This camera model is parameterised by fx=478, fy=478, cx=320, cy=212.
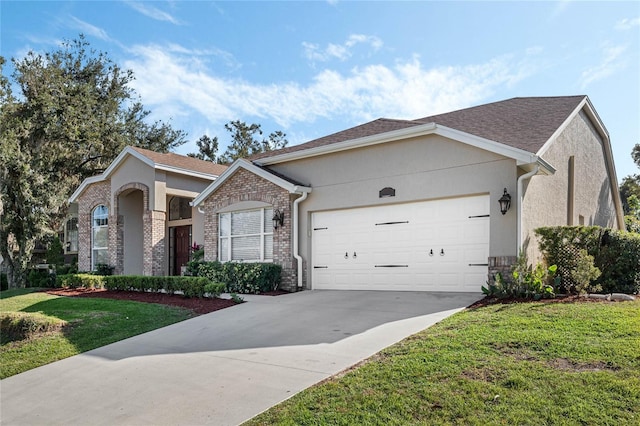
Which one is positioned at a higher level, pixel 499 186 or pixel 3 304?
pixel 499 186

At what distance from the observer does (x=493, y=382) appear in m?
4.85

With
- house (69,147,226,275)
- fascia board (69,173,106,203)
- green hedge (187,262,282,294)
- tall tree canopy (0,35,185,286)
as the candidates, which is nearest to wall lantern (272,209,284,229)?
green hedge (187,262,282,294)

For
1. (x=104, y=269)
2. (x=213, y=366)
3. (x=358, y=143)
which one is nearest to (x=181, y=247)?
(x=104, y=269)

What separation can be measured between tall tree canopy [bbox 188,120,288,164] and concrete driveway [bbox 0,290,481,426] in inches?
1283

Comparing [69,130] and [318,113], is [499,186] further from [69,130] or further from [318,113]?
[69,130]

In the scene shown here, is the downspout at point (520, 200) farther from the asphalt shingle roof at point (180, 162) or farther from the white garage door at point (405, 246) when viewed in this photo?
the asphalt shingle roof at point (180, 162)

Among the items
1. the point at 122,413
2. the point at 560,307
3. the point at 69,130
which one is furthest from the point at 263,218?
the point at 69,130

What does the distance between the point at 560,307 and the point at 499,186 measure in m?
3.32

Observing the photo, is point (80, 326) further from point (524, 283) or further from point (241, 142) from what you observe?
point (241, 142)

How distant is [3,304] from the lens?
13.2m

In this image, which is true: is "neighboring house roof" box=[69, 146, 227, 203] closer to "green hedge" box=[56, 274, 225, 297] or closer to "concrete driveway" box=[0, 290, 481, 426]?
"green hedge" box=[56, 274, 225, 297]

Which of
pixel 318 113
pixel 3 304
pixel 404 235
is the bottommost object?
pixel 3 304

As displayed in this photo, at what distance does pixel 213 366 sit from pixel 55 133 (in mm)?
24348

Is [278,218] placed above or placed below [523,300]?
above
